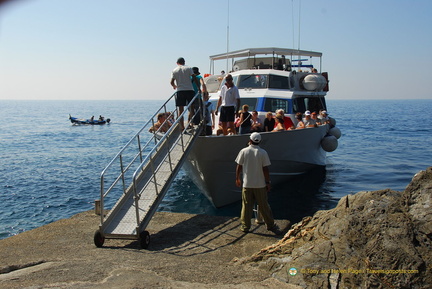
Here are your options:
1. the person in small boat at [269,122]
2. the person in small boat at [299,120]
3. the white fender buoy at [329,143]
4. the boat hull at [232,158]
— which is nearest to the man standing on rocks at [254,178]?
the boat hull at [232,158]

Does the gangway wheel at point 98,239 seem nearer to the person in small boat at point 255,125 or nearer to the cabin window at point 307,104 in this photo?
the person in small boat at point 255,125

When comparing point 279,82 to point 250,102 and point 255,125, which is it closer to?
point 250,102

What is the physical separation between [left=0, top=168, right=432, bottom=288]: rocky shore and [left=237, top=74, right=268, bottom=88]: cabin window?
27.8 ft

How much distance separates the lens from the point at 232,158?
464 inches

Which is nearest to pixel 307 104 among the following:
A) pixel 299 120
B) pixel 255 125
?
pixel 299 120

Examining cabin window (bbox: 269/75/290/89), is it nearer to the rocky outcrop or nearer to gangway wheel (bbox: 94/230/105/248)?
the rocky outcrop

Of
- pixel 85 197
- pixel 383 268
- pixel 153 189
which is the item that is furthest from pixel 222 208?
pixel 383 268

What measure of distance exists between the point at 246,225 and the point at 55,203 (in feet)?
34.1

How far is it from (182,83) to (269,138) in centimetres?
293

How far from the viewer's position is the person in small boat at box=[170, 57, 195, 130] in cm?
1064

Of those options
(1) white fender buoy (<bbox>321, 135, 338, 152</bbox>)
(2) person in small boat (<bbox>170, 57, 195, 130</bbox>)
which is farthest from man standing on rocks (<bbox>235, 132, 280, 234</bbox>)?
(1) white fender buoy (<bbox>321, 135, 338, 152</bbox>)

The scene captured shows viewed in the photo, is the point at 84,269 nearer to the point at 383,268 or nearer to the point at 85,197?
the point at 383,268

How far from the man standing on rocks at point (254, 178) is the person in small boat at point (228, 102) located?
318cm

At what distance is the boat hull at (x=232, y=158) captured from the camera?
11555 mm
